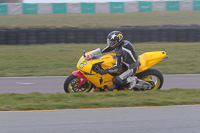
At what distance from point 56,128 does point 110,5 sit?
27.6 metres

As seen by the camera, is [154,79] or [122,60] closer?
[122,60]

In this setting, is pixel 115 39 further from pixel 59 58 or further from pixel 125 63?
pixel 59 58

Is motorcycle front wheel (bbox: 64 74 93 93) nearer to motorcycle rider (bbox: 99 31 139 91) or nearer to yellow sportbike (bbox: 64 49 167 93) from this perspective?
yellow sportbike (bbox: 64 49 167 93)

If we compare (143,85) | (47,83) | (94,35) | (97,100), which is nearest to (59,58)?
(94,35)

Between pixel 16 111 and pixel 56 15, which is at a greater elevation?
pixel 56 15

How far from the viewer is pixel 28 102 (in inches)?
252

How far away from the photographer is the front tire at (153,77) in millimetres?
7766

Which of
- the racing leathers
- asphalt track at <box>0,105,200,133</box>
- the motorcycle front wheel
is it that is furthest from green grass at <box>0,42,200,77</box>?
asphalt track at <box>0,105,200,133</box>

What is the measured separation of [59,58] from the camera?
45.6 feet

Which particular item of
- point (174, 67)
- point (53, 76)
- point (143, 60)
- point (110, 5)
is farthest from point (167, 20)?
point (143, 60)

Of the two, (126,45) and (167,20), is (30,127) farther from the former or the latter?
(167,20)

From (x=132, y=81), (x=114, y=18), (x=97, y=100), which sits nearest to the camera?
(x=97, y=100)

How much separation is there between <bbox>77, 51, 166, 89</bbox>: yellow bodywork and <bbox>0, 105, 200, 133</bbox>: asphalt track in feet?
6.05

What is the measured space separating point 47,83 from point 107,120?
4.77 metres
